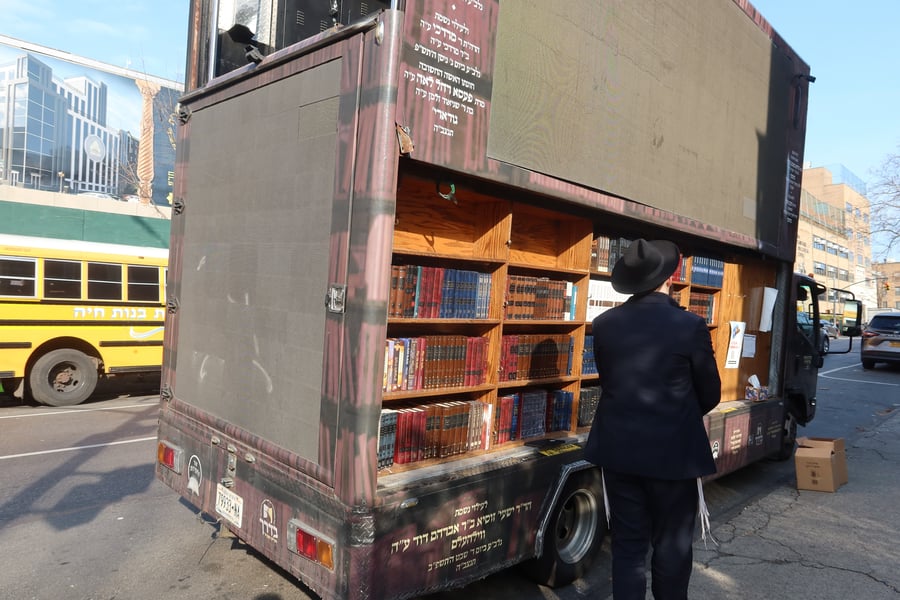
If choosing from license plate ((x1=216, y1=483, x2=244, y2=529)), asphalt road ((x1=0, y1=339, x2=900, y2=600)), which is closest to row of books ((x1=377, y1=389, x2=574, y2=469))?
license plate ((x1=216, y1=483, x2=244, y2=529))

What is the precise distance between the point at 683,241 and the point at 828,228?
7675cm

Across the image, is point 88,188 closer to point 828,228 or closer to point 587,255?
point 587,255

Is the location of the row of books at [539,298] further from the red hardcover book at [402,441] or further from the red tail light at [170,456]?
the red tail light at [170,456]

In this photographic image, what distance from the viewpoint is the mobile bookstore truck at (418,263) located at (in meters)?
2.74

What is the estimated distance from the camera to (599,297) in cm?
483

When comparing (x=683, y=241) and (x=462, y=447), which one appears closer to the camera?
(x=462, y=447)

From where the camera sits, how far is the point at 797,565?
4.52m

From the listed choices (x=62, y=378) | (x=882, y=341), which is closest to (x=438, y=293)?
(x=62, y=378)

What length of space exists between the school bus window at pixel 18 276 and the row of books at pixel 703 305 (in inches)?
347

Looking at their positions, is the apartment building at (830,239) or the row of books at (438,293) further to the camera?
the apartment building at (830,239)

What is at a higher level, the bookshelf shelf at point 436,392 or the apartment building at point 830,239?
the apartment building at point 830,239

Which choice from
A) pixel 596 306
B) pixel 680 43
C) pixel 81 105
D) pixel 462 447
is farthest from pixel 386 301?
pixel 81 105

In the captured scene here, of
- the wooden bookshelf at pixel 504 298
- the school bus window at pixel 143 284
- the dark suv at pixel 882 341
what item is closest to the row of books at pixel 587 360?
the wooden bookshelf at pixel 504 298

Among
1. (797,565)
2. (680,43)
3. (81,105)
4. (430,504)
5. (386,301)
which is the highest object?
(81,105)
